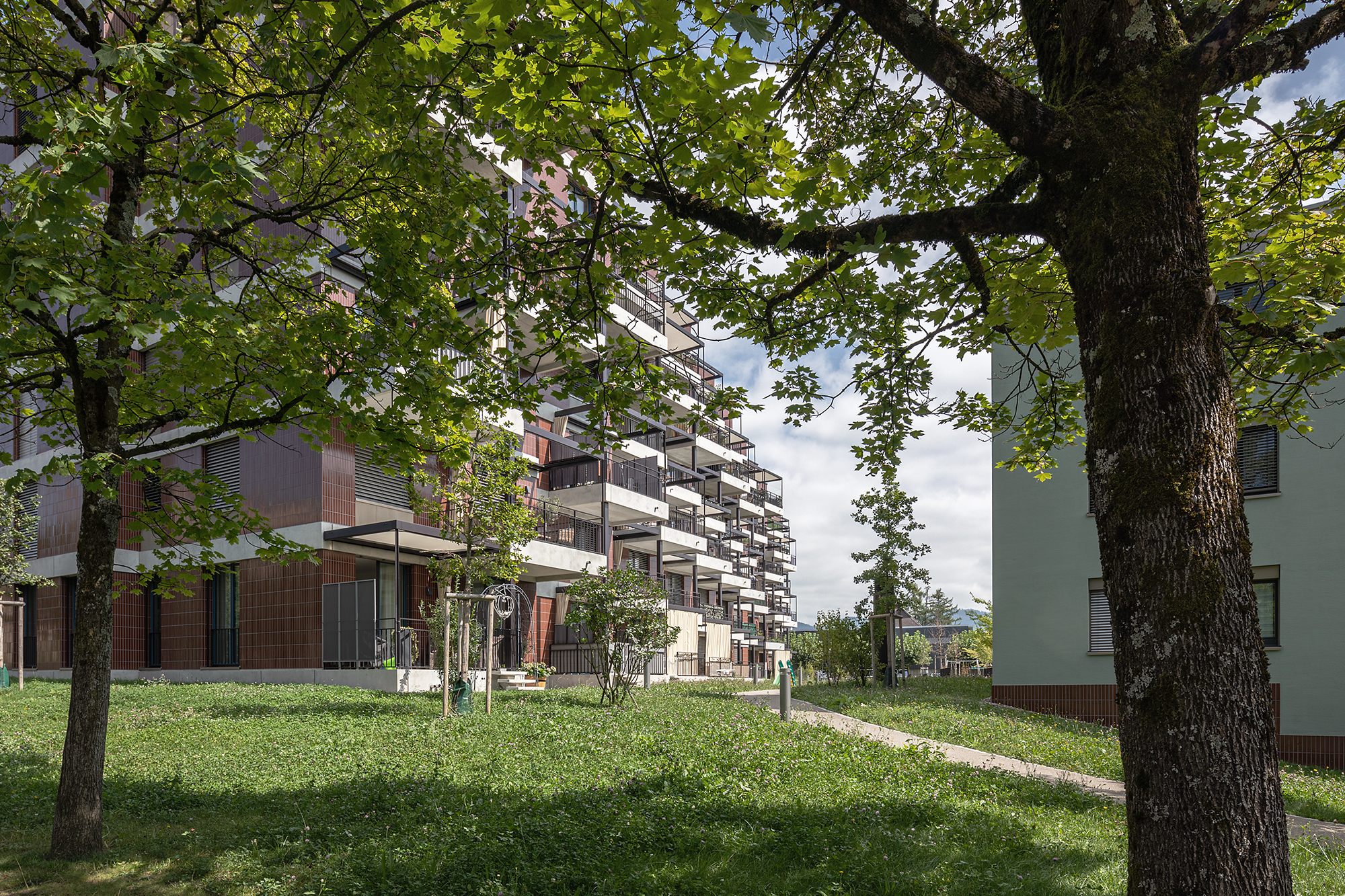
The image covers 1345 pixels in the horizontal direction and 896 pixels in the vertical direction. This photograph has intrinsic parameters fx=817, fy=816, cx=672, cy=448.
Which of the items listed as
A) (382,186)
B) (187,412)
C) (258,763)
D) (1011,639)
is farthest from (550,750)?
(1011,639)

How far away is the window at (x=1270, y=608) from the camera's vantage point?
15805 millimetres

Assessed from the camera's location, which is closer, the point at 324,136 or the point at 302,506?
the point at 324,136

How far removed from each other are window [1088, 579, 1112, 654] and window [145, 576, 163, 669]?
23942 millimetres

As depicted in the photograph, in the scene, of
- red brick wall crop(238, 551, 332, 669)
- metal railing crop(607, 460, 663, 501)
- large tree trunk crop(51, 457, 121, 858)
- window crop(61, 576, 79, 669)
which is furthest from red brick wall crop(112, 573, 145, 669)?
large tree trunk crop(51, 457, 121, 858)

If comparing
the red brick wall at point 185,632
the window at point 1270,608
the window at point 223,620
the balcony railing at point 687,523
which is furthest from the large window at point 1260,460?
the balcony railing at point 687,523

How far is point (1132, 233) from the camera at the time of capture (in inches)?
150

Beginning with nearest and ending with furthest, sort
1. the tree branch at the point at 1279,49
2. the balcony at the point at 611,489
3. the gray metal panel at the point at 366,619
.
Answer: the tree branch at the point at 1279,49 → the gray metal panel at the point at 366,619 → the balcony at the point at 611,489

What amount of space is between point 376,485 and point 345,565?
2.21m

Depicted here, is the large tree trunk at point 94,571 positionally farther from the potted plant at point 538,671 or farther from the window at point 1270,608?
the window at point 1270,608

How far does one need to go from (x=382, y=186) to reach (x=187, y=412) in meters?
2.73

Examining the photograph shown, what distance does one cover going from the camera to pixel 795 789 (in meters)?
8.04

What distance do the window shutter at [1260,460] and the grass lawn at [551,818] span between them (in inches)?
424

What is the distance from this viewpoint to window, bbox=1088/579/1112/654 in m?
17.4

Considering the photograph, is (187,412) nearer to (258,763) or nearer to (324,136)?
(324,136)
